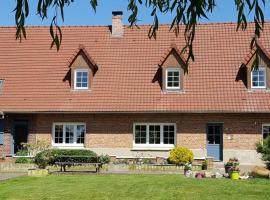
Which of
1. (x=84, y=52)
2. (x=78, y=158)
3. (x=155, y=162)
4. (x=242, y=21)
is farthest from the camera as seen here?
(x=84, y=52)

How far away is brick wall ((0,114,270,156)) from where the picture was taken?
92.4 feet

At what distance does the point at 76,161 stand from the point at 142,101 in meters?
5.89

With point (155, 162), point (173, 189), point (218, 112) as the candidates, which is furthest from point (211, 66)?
point (173, 189)

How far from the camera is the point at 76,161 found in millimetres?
25359

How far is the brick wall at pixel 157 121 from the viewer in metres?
28.2

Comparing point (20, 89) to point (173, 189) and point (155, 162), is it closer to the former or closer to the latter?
point (155, 162)

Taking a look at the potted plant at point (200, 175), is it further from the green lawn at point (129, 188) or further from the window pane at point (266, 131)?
the window pane at point (266, 131)

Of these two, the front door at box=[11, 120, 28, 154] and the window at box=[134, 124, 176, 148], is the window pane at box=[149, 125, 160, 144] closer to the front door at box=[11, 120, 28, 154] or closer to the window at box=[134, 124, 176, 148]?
the window at box=[134, 124, 176, 148]

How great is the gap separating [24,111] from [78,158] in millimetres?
5595

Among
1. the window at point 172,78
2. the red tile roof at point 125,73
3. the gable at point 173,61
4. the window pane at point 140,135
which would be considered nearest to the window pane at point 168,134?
the window pane at point 140,135

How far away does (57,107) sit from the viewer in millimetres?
29078

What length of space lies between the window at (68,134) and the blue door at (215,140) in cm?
748

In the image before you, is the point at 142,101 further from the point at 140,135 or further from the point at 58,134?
the point at 58,134

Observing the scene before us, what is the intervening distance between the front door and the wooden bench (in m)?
5.20
